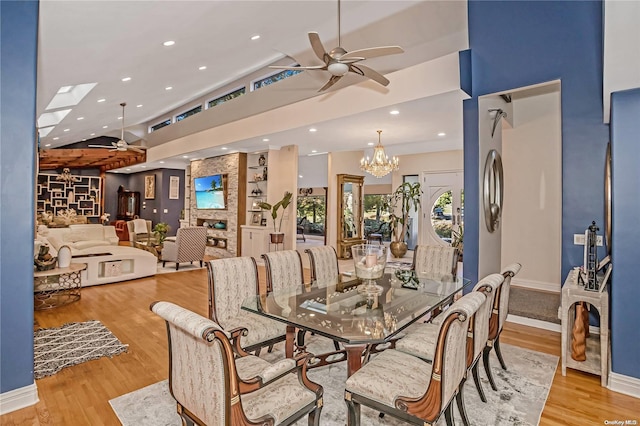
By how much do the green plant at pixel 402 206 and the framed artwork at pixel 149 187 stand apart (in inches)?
381

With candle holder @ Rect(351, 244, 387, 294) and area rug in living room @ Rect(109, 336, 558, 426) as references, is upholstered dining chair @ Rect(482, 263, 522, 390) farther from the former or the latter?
candle holder @ Rect(351, 244, 387, 294)

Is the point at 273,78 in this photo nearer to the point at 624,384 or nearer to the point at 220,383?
the point at 220,383

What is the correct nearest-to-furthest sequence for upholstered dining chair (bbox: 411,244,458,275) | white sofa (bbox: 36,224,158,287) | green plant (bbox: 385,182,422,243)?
upholstered dining chair (bbox: 411,244,458,275)
white sofa (bbox: 36,224,158,287)
green plant (bbox: 385,182,422,243)

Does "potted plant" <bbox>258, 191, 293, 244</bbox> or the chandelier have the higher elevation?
the chandelier

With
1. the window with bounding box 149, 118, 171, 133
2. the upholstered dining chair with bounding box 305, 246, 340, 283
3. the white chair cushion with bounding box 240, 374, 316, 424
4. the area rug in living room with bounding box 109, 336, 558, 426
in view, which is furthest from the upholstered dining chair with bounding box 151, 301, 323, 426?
the window with bounding box 149, 118, 171, 133

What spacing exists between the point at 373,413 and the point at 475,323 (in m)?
0.93

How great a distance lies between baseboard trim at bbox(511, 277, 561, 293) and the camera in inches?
195

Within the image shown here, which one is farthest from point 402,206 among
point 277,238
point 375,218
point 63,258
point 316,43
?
point 63,258

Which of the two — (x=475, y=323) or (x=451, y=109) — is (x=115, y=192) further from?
(x=475, y=323)

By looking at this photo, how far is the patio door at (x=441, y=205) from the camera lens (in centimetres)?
858

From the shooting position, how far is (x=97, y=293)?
5.34 m

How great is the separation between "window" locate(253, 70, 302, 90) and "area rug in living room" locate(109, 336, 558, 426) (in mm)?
5143

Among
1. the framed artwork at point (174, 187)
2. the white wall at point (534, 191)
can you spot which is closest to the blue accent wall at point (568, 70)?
the white wall at point (534, 191)

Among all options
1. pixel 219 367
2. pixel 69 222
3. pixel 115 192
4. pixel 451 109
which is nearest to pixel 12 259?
pixel 219 367
